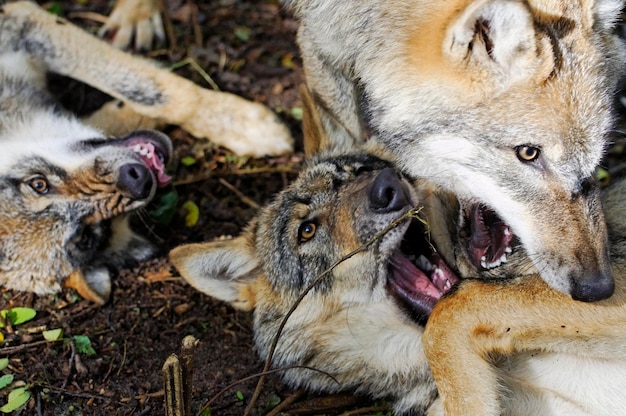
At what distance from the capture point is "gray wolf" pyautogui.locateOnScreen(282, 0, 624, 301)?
3.56 m

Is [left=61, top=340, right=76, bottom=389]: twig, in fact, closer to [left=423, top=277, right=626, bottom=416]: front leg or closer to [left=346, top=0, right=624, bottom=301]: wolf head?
[left=423, top=277, right=626, bottom=416]: front leg

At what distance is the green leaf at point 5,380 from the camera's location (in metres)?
4.29

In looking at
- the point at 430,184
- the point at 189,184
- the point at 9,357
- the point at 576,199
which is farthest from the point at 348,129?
the point at 9,357

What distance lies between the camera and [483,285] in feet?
12.6

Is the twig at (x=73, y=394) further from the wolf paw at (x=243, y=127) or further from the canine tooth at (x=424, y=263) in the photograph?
the wolf paw at (x=243, y=127)

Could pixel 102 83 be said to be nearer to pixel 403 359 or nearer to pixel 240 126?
pixel 240 126

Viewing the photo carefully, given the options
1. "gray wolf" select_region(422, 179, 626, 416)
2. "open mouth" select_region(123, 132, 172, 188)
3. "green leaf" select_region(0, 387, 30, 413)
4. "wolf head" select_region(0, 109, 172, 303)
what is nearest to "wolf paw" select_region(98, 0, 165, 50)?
"open mouth" select_region(123, 132, 172, 188)

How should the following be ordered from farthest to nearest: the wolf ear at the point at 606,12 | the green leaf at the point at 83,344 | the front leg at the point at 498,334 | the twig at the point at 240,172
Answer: the twig at the point at 240,172 → the green leaf at the point at 83,344 → the wolf ear at the point at 606,12 → the front leg at the point at 498,334

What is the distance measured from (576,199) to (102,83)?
3.77 meters

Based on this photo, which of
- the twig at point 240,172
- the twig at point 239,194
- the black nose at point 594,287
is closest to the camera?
the black nose at point 594,287

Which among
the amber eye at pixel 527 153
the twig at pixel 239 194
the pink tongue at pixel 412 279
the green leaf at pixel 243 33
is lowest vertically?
the twig at pixel 239 194

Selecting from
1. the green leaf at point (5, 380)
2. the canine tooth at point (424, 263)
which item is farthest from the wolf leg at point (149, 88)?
the green leaf at point (5, 380)

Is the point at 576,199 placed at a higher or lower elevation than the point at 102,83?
Answer: higher

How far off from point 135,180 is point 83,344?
1.08 m
